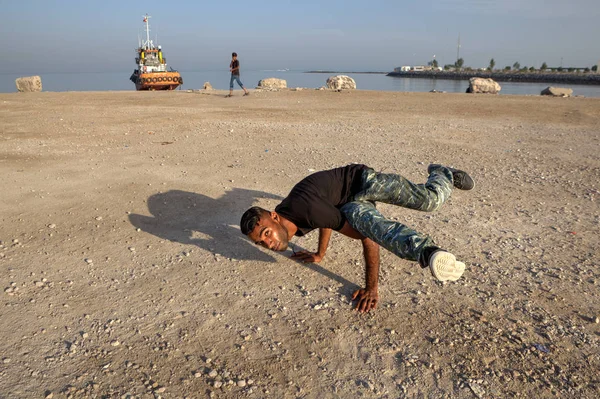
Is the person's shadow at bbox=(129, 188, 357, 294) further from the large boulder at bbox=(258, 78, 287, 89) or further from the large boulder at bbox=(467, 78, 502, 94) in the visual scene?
the large boulder at bbox=(467, 78, 502, 94)

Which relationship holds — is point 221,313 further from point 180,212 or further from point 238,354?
point 180,212

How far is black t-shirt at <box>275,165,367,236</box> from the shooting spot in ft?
11.2

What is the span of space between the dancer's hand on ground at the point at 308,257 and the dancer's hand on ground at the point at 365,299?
66 centimetres

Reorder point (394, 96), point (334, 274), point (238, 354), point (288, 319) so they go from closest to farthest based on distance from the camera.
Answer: point (238, 354), point (288, 319), point (334, 274), point (394, 96)

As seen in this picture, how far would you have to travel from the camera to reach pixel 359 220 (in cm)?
333

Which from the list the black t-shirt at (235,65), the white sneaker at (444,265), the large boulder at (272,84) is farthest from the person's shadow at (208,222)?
the large boulder at (272,84)

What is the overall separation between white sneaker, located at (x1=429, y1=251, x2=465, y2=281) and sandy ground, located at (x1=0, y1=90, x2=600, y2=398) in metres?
0.44

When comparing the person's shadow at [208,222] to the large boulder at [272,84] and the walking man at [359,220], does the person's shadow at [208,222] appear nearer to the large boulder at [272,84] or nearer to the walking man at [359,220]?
the walking man at [359,220]

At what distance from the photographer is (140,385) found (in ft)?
8.18

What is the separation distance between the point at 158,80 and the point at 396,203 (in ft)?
91.1

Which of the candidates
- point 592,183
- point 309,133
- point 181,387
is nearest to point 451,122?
A: point 309,133

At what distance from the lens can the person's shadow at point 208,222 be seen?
4.18m

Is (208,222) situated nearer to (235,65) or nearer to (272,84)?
(235,65)

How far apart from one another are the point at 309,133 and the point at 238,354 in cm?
723
